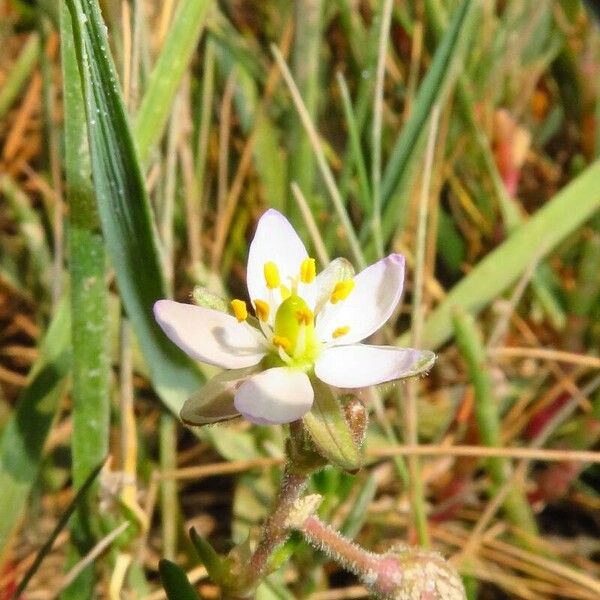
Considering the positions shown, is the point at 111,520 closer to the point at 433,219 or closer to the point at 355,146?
the point at 355,146

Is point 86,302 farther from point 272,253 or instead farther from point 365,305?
point 365,305

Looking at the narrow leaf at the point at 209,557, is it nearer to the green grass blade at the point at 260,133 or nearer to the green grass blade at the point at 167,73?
the green grass blade at the point at 167,73

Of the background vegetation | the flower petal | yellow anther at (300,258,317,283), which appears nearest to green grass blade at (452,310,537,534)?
the background vegetation

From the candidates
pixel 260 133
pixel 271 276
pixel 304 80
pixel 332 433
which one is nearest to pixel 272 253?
pixel 271 276

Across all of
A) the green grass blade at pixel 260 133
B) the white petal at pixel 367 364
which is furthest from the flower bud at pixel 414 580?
the green grass blade at pixel 260 133

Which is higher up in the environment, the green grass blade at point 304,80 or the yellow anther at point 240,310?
the green grass blade at point 304,80

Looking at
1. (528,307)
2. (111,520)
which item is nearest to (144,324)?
(111,520)

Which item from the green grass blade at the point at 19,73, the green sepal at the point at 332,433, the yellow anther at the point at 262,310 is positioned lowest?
the green sepal at the point at 332,433
